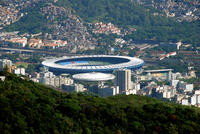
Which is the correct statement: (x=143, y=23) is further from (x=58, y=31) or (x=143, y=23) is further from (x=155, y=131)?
(x=155, y=131)

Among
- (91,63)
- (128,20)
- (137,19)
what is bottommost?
(91,63)

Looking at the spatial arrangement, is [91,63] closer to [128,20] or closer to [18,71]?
[18,71]

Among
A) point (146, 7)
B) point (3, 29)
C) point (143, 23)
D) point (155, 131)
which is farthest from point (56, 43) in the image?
point (155, 131)

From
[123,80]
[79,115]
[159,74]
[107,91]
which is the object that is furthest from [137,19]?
[79,115]

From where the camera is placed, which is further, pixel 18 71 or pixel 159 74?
pixel 159 74

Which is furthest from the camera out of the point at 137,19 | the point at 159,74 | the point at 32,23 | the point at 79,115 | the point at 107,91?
the point at 137,19

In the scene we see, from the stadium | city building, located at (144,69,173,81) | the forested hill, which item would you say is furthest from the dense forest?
the forested hill
